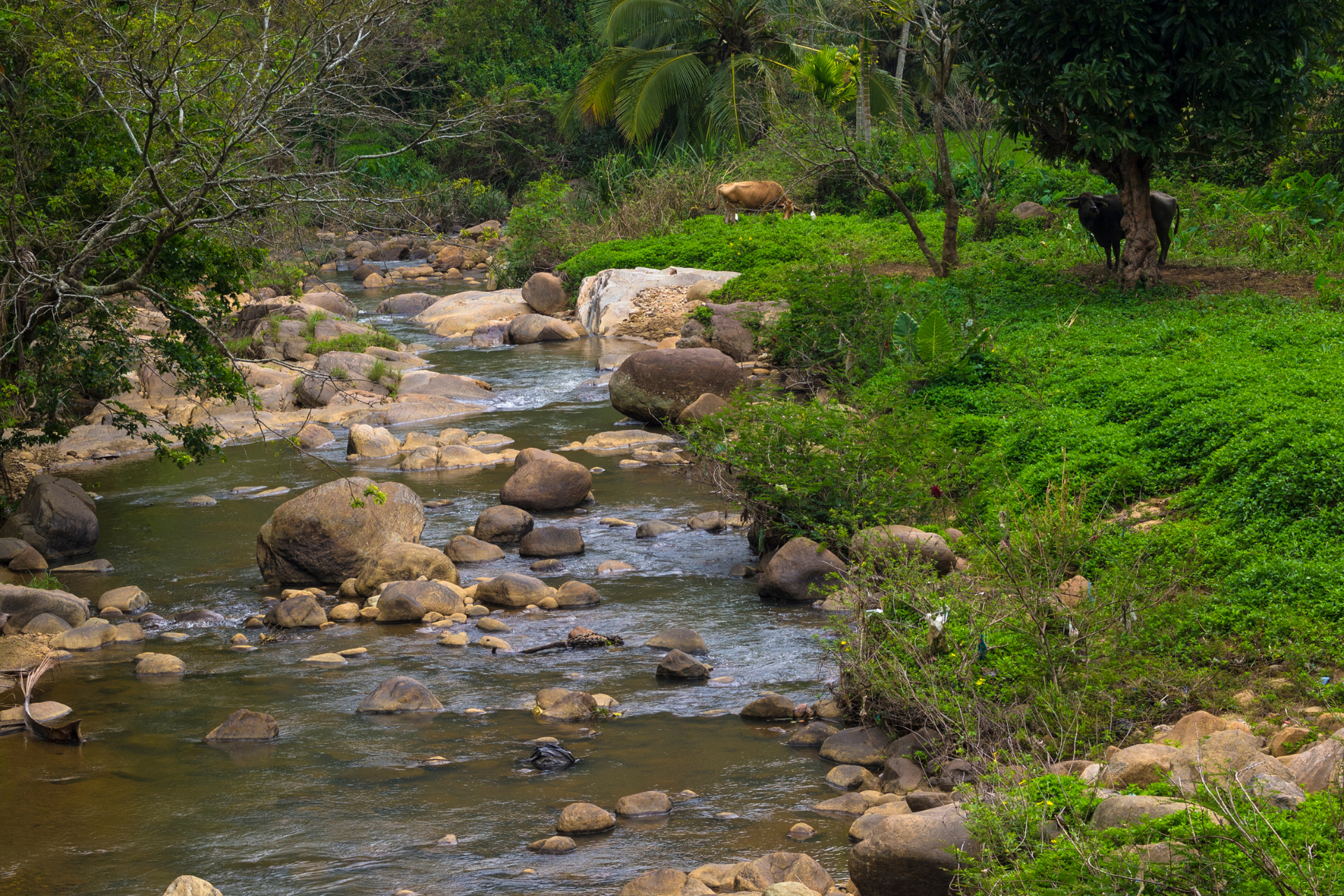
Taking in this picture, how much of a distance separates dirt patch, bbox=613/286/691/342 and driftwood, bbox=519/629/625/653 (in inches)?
475

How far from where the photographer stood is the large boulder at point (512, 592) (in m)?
8.42

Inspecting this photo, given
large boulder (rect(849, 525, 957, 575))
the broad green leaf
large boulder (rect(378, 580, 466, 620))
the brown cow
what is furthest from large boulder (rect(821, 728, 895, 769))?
the brown cow

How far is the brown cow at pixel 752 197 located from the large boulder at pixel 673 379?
32.3ft

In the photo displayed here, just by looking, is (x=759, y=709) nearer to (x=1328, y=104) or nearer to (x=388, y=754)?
(x=388, y=754)

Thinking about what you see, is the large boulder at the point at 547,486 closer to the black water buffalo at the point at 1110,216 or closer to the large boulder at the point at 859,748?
the large boulder at the point at 859,748

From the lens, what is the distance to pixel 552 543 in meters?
9.66

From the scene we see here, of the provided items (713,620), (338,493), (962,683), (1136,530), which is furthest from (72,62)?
(1136,530)

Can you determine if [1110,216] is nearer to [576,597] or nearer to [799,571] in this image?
[799,571]

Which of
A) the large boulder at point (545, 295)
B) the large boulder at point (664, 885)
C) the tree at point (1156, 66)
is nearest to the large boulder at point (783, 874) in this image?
the large boulder at point (664, 885)

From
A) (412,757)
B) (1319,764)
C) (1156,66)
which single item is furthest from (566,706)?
(1156,66)

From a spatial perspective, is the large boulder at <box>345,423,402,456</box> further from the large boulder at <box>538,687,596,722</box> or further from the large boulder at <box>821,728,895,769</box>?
the large boulder at <box>821,728,895,769</box>

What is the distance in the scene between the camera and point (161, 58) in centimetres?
815

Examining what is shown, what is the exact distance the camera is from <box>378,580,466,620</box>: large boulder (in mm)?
8281

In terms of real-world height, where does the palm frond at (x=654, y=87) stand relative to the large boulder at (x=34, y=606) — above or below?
above
